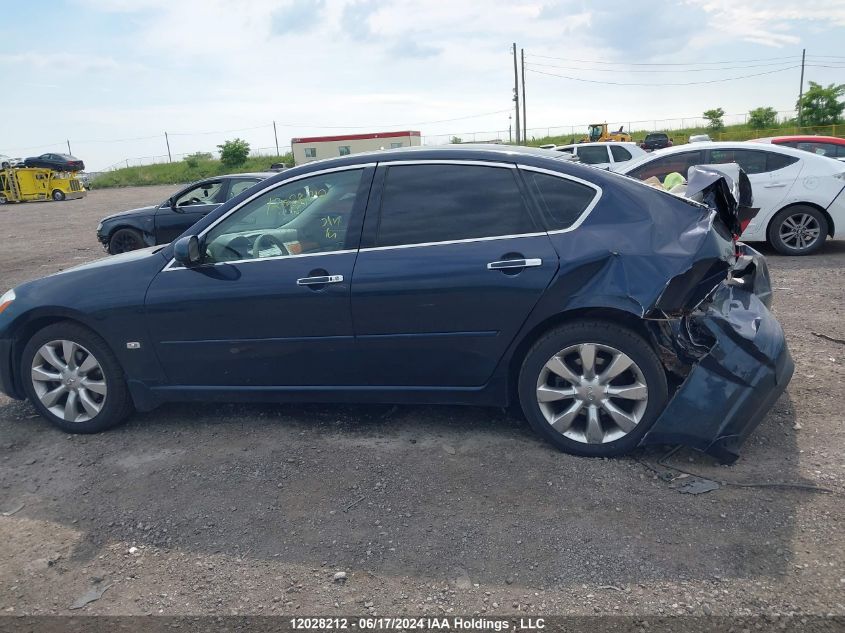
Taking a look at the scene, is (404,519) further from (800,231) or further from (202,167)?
(202,167)

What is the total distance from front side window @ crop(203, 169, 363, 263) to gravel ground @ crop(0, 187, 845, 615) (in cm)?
115

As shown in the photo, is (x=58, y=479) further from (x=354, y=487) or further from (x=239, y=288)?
(x=354, y=487)

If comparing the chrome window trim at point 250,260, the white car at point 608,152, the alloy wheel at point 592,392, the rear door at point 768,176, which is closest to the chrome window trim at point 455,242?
the chrome window trim at point 250,260

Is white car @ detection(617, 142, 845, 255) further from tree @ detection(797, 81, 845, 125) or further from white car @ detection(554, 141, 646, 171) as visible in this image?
tree @ detection(797, 81, 845, 125)

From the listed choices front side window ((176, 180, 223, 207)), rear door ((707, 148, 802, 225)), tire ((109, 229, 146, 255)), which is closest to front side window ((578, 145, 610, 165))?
rear door ((707, 148, 802, 225))

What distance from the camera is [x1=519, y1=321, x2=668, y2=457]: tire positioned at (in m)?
3.70

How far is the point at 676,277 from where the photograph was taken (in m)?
3.66

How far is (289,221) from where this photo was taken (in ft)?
14.3

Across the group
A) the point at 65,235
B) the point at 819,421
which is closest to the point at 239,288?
the point at 819,421

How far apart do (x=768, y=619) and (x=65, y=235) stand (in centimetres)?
2027

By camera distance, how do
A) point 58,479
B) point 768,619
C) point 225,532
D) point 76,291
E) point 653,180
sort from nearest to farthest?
point 768,619 → point 225,532 → point 58,479 → point 76,291 → point 653,180

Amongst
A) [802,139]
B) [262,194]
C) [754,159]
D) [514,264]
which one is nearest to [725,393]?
[514,264]

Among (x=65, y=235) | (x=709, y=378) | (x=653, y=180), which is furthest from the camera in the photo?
(x=65, y=235)

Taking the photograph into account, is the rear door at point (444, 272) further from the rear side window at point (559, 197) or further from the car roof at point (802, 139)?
the car roof at point (802, 139)
